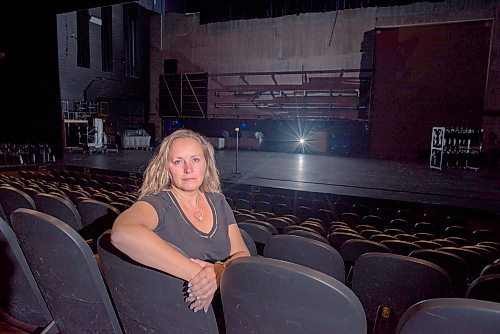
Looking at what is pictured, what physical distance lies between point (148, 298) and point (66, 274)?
444 millimetres

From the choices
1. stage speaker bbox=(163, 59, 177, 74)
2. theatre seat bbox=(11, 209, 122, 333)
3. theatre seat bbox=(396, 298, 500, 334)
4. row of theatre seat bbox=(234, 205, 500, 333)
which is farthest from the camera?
stage speaker bbox=(163, 59, 177, 74)

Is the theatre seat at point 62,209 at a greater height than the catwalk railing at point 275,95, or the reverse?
the catwalk railing at point 275,95

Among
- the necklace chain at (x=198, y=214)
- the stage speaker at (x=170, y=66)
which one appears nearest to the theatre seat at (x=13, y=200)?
the necklace chain at (x=198, y=214)

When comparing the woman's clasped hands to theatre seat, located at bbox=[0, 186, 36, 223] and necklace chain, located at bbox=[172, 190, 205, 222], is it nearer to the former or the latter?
necklace chain, located at bbox=[172, 190, 205, 222]

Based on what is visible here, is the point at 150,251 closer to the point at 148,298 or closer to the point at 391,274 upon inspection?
the point at 148,298

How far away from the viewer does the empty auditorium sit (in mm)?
1396

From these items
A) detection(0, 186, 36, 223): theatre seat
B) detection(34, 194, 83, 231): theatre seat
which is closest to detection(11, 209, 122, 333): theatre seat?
detection(34, 194, 83, 231): theatre seat

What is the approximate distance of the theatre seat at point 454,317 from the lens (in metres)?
0.90

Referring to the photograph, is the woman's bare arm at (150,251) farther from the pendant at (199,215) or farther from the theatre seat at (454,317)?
the theatre seat at (454,317)

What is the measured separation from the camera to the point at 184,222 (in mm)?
1791

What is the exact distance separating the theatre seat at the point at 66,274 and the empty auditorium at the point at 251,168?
11mm

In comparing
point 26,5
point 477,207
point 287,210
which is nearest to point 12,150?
point 26,5

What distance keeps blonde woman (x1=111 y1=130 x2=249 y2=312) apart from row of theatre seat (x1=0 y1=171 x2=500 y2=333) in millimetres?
61

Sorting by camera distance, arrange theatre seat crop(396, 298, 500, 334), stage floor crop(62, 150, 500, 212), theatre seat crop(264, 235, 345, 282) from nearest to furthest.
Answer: theatre seat crop(396, 298, 500, 334) → theatre seat crop(264, 235, 345, 282) → stage floor crop(62, 150, 500, 212)
